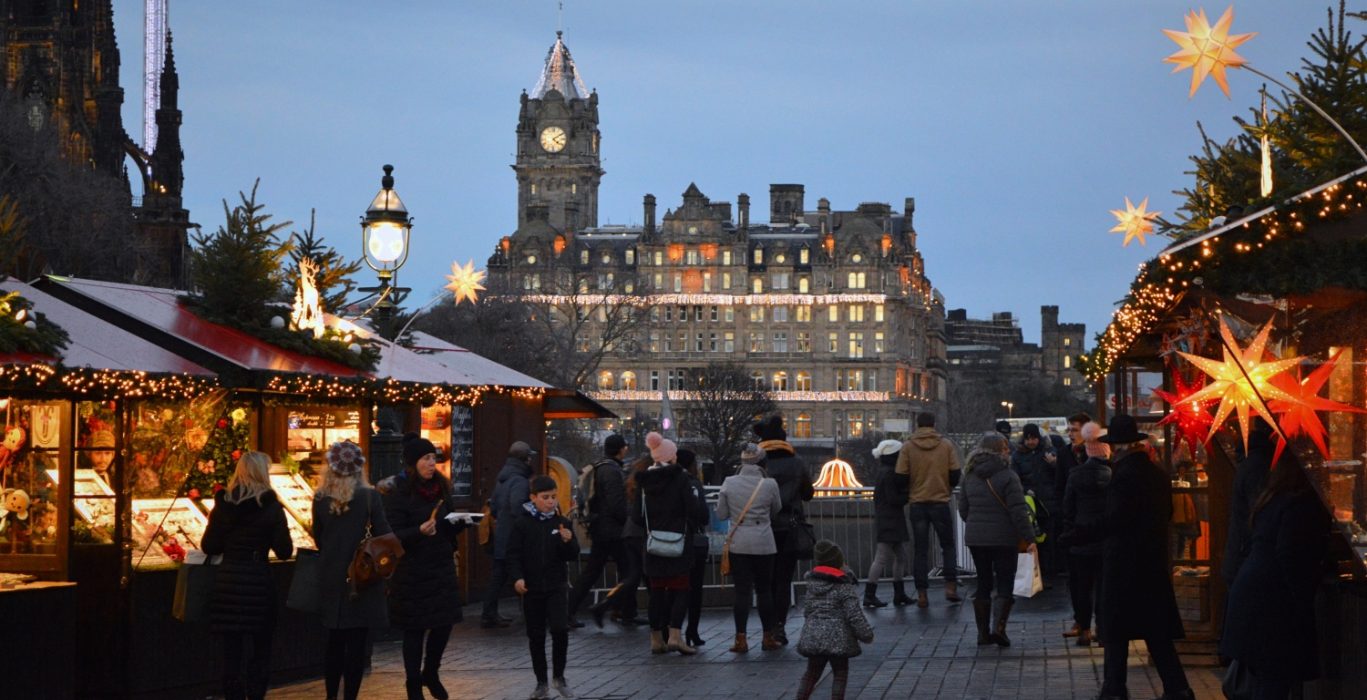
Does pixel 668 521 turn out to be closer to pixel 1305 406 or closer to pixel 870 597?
pixel 870 597

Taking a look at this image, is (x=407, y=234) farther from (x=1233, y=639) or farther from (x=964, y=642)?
(x=1233, y=639)

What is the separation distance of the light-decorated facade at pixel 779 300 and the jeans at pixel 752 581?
406 feet

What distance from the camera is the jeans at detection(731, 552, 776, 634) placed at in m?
14.1

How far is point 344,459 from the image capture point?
35.9 ft

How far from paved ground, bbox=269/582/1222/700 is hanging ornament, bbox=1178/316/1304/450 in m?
2.55

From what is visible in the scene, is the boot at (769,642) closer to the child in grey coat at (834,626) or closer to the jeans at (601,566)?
the jeans at (601,566)

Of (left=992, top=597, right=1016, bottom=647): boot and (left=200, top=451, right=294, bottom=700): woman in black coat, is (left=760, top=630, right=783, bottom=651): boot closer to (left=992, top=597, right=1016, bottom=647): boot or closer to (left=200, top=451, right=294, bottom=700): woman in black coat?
(left=992, top=597, right=1016, bottom=647): boot

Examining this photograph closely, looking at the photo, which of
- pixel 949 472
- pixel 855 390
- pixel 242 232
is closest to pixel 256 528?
pixel 242 232

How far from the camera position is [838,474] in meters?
26.7

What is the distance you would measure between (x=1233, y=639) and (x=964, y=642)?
5.82 metres

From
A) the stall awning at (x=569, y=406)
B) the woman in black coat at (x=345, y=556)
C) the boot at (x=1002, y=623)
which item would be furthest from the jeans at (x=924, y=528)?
the woman in black coat at (x=345, y=556)

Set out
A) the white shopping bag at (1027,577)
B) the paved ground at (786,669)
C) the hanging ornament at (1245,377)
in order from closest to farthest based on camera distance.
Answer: the hanging ornament at (1245,377), the paved ground at (786,669), the white shopping bag at (1027,577)

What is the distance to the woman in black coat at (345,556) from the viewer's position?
1091 centimetres

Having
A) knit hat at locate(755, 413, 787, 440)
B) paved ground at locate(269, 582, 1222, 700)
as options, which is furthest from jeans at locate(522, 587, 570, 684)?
knit hat at locate(755, 413, 787, 440)
